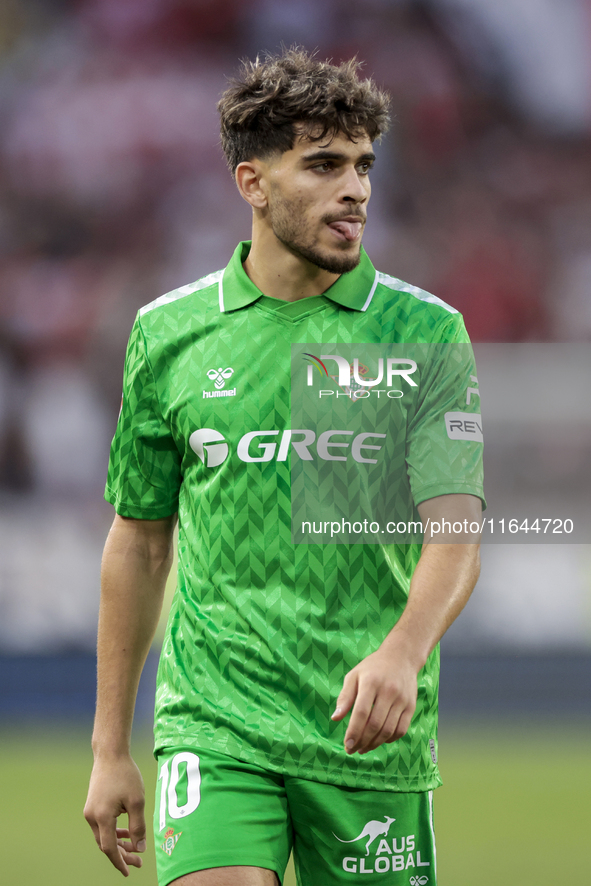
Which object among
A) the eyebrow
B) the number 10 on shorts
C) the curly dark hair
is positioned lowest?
the number 10 on shorts

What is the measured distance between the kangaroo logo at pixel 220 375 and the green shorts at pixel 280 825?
2.50ft

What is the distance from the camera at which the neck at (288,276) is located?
8.27 ft

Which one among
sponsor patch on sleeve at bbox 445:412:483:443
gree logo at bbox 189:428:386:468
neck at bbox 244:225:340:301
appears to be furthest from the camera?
neck at bbox 244:225:340:301

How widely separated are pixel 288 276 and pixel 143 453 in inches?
20.2

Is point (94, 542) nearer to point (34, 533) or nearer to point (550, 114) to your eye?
point (34, 533)

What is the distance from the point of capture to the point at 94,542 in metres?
8.81

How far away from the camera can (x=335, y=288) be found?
249 centimetres

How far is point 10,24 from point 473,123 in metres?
4.19

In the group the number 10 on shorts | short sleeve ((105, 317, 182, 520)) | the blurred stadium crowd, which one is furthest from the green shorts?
the blurred stadium crowd

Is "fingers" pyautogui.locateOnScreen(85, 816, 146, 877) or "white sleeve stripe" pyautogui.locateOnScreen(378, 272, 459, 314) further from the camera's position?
"white sleeve stripe" pyautogui.locateOnScreen(378, 272, 459, 314)

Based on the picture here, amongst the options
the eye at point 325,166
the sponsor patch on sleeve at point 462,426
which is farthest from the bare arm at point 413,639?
the eye at point 325,166

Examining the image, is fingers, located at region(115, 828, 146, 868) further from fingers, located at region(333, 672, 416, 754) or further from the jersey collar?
the jersey collar

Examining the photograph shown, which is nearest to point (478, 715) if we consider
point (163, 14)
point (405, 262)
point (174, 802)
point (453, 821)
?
point (453, 821)

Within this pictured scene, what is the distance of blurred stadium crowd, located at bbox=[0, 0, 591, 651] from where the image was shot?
9.73 metres
